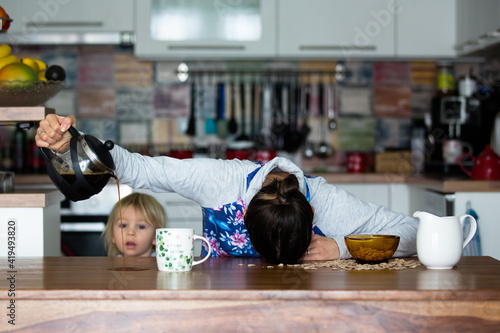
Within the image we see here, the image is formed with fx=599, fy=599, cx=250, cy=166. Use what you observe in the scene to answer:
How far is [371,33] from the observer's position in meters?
3.30

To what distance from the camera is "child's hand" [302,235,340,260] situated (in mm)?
1378

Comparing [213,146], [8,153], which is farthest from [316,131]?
[8,153]

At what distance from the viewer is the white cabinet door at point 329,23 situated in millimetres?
3285

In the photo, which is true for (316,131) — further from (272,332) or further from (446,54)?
(272,332)

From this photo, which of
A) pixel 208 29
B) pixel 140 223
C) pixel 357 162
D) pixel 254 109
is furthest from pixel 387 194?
pixel 140 223

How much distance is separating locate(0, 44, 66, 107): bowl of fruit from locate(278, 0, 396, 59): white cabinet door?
1.71 m

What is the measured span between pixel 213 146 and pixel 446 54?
142 centimetres

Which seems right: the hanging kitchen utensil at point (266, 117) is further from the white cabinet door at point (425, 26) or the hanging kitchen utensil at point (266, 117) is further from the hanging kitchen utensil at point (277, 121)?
the white cabinet door at point (425, 26)

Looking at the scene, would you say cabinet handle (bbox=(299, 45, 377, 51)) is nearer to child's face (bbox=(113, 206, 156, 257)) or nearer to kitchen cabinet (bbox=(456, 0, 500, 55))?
kitchen cabinet (bbox=(456, 0, 500, 55))

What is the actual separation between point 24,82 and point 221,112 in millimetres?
1906

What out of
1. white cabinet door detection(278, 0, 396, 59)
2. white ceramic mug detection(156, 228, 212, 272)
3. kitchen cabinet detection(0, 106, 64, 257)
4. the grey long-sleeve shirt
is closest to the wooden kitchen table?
white ceramic mug detection(156, 228, 212, 272)

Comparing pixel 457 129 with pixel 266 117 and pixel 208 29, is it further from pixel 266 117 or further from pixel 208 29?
pixel 208 29

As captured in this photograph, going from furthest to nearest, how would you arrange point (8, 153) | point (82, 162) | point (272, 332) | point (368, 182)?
1. point (8, 153)
2. point (368, 182)
3. point (82, 162)
4. point (272, 332)

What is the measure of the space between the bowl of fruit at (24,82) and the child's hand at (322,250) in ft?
3.06
